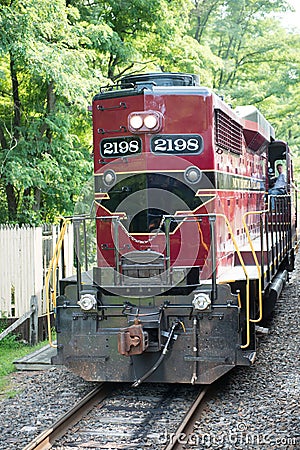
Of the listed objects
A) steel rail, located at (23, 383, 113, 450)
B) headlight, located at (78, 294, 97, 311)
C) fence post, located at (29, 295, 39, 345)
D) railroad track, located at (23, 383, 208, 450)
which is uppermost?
headlight, located at (78, 294, 97, 311)

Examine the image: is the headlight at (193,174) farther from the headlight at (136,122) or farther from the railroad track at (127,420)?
the railroad track at (127,420)

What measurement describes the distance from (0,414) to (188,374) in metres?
1.92


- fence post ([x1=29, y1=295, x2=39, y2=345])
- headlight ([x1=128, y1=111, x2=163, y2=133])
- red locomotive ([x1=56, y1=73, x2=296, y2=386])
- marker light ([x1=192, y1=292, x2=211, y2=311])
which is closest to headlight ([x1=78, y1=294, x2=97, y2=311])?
red locomotive ([x1=56, y1=73, x2=296, y2=386])

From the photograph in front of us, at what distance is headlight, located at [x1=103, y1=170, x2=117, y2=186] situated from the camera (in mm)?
7074

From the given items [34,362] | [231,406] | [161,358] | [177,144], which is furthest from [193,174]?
[34,362]

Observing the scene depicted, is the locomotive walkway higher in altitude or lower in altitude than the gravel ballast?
higher

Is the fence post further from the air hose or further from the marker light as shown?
the marker light

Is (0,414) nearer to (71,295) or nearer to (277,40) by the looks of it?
(71,295)

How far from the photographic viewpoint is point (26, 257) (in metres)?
9.30

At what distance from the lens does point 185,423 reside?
5289 mm

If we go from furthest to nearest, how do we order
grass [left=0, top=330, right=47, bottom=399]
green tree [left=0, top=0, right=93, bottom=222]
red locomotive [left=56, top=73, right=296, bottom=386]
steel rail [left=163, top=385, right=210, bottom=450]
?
green tree [left=0, top=0, right=93, bottom=222]
grass [left=0, top=330, right=47, bottom=399]
red locomotive [left=56, top=73, right=296, bottom=386]
steel rail [left=163, top=385, right=210, bottom=450]

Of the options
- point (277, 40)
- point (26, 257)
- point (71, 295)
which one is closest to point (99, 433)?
point (71, 295)

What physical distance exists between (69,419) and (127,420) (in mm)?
546

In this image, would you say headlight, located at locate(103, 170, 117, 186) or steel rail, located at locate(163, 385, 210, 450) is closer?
steel rail, located at locate(163, 385, 210, 450)
